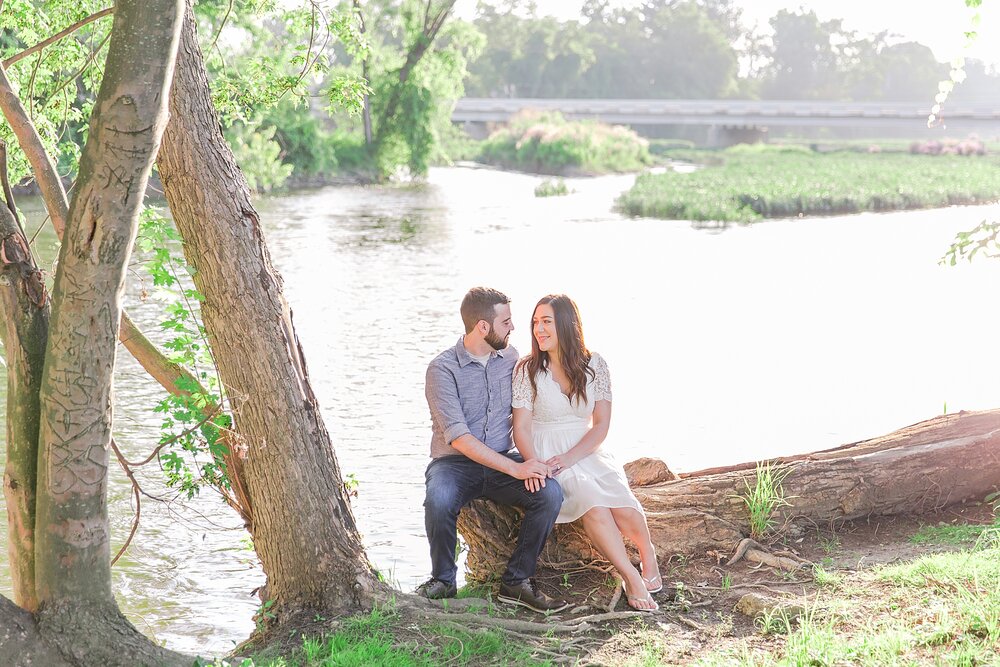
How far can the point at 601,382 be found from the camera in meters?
5.23

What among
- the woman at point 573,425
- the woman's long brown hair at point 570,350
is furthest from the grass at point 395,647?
the woman's long brown hair at point 570,350

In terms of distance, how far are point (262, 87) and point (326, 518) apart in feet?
10.5

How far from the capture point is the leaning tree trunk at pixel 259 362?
4531 millimetres

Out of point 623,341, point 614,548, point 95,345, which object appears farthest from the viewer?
point 623,341

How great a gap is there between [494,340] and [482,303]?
191 millimetres

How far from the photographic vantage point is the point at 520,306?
16.0 m

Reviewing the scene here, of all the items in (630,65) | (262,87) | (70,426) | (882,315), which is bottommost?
(882,315)

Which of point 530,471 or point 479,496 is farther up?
point 530,471

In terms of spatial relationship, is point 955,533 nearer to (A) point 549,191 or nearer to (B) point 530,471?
(B) point 530,471

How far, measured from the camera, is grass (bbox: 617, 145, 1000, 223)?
29.2 meters

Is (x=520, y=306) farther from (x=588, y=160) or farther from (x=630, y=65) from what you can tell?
(x=630, y=65)

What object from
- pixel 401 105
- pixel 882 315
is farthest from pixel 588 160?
pixel 882 315

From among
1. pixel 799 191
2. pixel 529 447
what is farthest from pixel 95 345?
pixel 799 191

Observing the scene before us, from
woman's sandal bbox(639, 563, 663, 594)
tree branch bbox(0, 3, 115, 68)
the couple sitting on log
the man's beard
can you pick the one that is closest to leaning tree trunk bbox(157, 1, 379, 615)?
tree branch bbox(0, 3, 115, 68)
